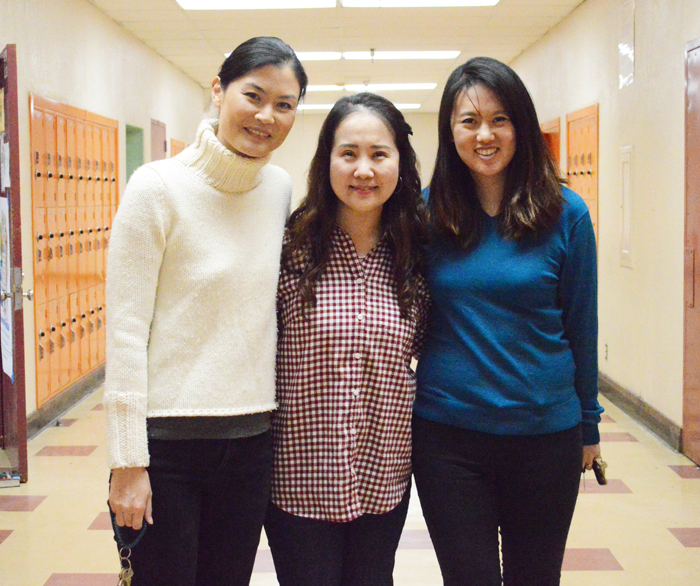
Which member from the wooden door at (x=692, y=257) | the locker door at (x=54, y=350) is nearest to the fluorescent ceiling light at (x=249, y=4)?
the locker door at (x=54, y=350)

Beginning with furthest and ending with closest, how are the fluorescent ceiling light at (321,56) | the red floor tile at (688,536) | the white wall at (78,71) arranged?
the fluorescent ceiling light at (321,56)
the white wall at (78,71)
the red floor tile at (688,536)

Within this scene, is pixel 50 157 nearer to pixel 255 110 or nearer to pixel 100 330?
pixel 100 330

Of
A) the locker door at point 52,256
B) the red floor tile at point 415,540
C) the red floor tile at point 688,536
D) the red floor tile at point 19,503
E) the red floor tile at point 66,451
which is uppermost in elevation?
the locker door at point 52,256

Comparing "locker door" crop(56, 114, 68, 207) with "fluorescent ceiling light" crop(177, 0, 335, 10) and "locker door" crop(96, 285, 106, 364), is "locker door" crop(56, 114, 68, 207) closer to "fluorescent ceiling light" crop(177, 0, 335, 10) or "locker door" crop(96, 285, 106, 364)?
"locker door" crop(96, 285, 106, 364)

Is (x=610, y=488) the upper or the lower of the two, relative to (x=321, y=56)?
lower

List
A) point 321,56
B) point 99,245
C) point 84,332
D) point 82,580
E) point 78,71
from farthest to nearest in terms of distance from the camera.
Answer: point 321,56, point 99,245, point 84,332, point 78,71, point 82,580

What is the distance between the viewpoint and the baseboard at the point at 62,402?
5.00m

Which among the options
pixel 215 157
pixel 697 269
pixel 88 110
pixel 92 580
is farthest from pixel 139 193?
pixel 88 110

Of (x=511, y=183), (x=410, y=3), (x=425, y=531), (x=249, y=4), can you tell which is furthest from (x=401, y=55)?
(x=511, y=183)

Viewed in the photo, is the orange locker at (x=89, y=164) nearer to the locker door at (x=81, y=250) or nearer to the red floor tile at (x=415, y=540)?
the locker door at (x=81, y=250)

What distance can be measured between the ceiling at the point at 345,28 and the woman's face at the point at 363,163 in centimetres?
515

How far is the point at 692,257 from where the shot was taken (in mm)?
4199

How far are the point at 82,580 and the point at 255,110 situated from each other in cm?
206

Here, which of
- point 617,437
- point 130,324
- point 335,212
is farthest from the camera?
point 617,437
